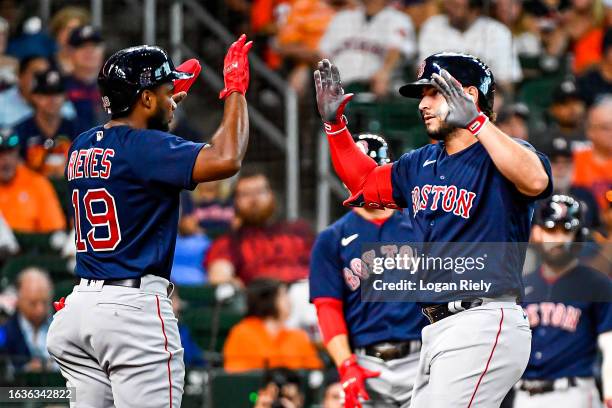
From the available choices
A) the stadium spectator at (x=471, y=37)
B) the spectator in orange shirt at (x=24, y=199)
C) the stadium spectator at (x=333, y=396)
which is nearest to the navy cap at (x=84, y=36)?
the spectator in orange shirt at (x=24, y=199)

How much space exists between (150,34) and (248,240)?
2.36m

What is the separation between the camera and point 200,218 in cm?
1021

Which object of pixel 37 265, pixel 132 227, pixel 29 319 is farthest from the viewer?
pixel 37 265

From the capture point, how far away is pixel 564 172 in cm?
912

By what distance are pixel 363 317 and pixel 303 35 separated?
533 centimetres

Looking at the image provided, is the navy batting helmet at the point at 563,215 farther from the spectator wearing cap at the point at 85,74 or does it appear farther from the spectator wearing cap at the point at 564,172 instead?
the spectator wearing cap at the point at 85,74

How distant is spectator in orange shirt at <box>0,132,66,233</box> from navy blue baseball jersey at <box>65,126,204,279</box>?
4.60m

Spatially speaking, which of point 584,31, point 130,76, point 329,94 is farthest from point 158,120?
point 584,31

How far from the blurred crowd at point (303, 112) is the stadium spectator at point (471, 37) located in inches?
0.5

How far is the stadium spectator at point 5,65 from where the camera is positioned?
33.9ft

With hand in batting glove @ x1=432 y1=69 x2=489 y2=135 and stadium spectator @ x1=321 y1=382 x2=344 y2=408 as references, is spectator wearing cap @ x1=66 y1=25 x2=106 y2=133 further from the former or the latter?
hand in batting glove @ x1=432 y1=69 x2=489 y2=135

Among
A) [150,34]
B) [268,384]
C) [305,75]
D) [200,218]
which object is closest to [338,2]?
[305,75]

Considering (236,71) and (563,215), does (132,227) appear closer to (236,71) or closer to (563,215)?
(236,71)

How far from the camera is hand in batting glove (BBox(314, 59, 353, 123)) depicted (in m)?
5.23
